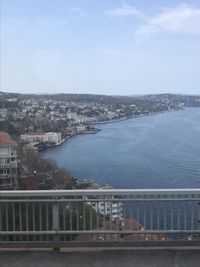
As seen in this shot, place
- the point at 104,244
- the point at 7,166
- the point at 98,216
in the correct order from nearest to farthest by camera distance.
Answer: the point at 104,244 → the point at 98,216 → the point at 7,166

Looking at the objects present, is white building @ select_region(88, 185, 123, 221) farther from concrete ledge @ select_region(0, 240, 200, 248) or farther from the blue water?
the blue water

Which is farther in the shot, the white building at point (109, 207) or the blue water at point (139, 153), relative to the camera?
the blue water at point (139, 153)

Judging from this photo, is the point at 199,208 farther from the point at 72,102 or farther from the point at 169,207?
the point at 72,102

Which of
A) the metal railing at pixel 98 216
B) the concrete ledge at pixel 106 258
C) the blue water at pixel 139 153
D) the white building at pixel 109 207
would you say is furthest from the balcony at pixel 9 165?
the blue water at pixel 139 153

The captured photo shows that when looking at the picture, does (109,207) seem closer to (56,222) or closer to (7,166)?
(56,222)

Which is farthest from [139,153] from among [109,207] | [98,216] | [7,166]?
[109,207]

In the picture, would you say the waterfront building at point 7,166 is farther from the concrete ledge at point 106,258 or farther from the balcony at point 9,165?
the concrete ledge at point 106,258
